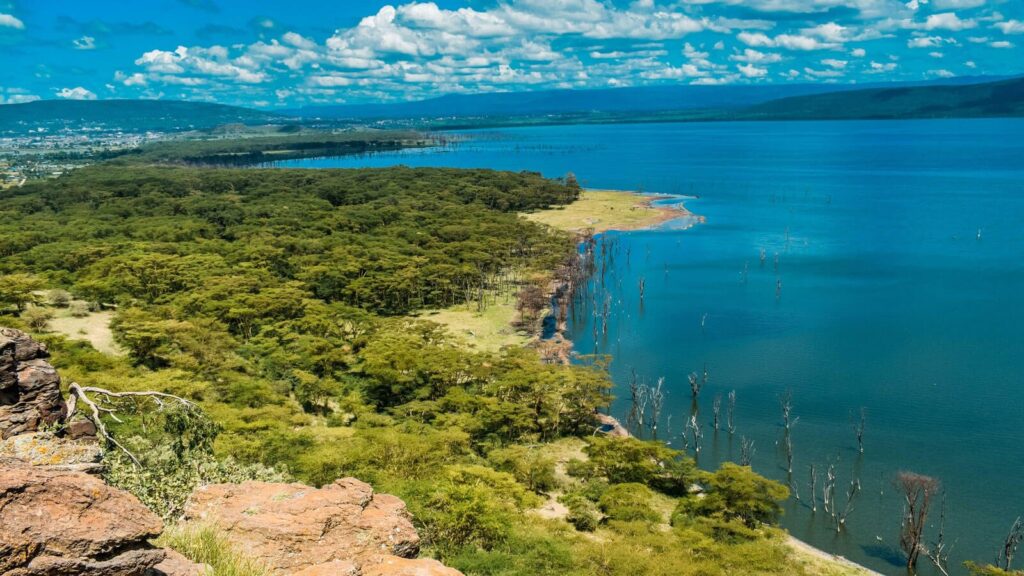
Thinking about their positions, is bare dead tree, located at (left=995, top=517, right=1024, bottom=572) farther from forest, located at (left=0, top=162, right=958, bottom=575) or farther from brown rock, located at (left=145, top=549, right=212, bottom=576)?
brown rock, located at (left=145, top=549, right=212, bottom=576)

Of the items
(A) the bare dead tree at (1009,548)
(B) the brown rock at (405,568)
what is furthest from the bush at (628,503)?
(B) the brown rock at (405,568)

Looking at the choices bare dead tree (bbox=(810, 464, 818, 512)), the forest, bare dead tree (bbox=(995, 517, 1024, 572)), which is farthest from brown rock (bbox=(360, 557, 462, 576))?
bare dead tree (bbox=(810, 464, 818, 512))

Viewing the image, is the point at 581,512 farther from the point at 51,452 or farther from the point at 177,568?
the point at 177,568

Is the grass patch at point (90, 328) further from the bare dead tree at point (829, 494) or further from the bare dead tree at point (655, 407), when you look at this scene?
the bare dead tree at point (829, 494)

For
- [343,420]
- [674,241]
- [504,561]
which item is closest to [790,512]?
[504,561]

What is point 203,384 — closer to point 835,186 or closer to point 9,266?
point 9,266

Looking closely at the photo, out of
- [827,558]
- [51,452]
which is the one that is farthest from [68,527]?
[827,558]
